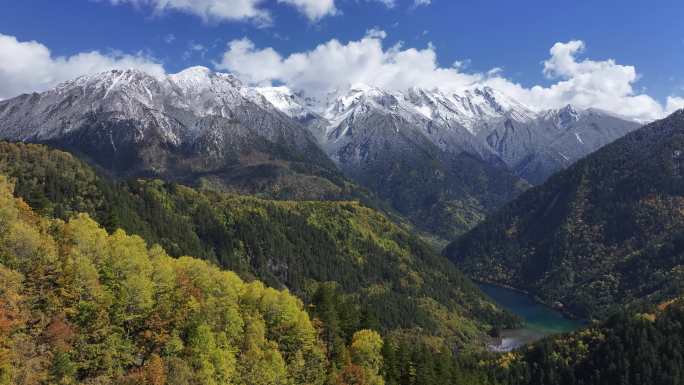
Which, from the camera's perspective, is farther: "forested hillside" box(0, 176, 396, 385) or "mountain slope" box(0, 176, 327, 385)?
"forested hillside" box(0, 176, 396, 385)

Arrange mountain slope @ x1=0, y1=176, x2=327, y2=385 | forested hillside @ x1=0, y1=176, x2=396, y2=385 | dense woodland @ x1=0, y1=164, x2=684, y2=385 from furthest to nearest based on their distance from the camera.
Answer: dense woodland @ x1=0, y1=164, x2=684, y2=385, forested hillside @ x1=0, y1=176, x2=396, y2=385, mountain slope @ x1=0, y1=176, x2=327, y2=385

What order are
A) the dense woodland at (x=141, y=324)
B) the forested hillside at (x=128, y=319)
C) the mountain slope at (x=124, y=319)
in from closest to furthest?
the mountain slope at (x=124, y=319)
the forested hillside at (x=128, y=319)
the dense woodland at (x=141, y=324)

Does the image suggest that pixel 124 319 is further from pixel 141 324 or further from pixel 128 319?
pixel 141 324

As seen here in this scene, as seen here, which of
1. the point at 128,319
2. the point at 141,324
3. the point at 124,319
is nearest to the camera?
the point at 124,319

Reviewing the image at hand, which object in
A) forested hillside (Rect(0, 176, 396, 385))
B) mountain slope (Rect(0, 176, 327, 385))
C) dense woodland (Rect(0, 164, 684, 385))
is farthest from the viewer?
dense woodland (Rect(0, 164, 684, 385))

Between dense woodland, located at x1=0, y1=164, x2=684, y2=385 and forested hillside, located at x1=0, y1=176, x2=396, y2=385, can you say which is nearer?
forested hillside, located at x1=0, y1=176, x2=396, y2=385

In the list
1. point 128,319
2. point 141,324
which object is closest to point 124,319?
point 128,319

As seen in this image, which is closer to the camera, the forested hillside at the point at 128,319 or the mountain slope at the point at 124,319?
the mountain slope at the point at 124,319

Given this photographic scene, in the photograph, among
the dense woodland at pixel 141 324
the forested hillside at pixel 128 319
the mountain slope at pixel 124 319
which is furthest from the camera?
the dense woodland at pixel 141 324

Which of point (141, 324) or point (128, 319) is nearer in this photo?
point (128, 319)

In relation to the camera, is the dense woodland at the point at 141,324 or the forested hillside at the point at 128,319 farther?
the dense woodland at the point at 141,324

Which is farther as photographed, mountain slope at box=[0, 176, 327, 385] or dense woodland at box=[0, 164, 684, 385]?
dense woodland at box=[0, 164, 684, 385]

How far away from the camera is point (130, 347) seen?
8912 centimetres

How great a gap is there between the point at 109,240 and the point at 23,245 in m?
17.6
